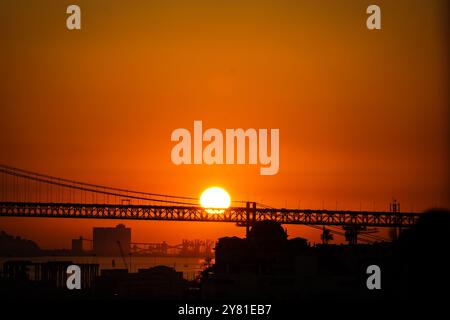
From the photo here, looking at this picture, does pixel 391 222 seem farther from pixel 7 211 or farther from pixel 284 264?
pixel 284 264

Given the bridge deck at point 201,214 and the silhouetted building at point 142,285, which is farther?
the bridge deck at point 201,214

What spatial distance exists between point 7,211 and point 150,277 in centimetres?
2738

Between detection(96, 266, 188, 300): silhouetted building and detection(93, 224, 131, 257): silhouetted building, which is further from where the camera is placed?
Result: detection(93, 224, 131, 257): silhouetted building

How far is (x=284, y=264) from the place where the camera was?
39094 mm

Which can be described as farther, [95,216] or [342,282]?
[95,216]

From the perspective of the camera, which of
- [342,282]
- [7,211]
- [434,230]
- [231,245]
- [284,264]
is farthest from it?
[7,211]

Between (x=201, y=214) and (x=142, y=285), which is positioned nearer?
(x=142, y=285)

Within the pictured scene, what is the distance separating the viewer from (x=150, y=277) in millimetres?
50844

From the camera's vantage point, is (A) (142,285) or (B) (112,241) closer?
(A) (142,285)

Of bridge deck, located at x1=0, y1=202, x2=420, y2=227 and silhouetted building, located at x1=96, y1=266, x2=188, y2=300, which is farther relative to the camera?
bridge deck, located at x1=0, y1=202, x2=420, y2=227
